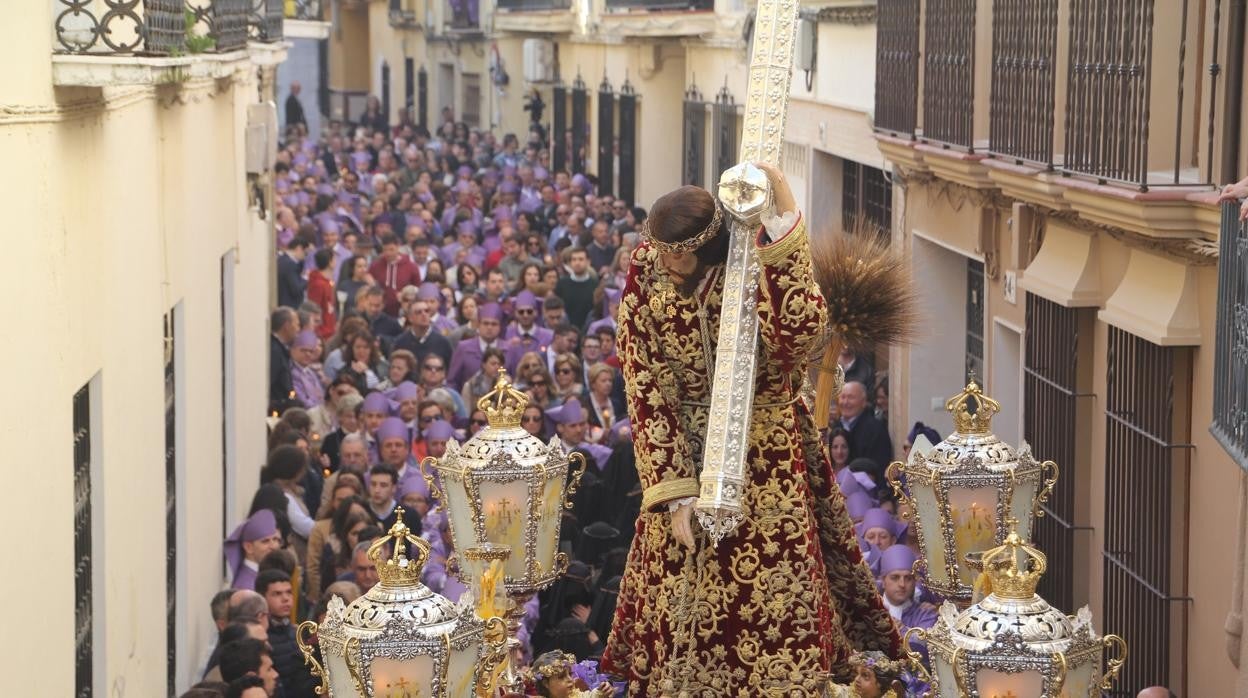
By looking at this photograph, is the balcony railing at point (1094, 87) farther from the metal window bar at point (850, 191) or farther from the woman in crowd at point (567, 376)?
the metal window bar at point (850, 191)

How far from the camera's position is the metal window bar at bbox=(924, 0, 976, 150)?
1204cm

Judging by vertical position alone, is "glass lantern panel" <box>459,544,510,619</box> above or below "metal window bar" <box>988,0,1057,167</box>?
below

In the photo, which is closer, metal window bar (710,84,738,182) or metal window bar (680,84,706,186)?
metal window bar (710,84,738,182)

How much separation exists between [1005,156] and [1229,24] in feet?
9.84

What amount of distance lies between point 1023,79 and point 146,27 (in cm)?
466

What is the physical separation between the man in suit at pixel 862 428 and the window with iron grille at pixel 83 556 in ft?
17.6

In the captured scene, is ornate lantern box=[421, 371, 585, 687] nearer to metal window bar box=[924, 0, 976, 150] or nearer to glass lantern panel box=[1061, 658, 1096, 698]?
glass lantern panel box=[1061, 658, 1096, 698]

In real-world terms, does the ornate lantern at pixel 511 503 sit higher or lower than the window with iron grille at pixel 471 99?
higher

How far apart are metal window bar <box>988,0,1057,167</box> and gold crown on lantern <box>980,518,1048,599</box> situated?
222 inches

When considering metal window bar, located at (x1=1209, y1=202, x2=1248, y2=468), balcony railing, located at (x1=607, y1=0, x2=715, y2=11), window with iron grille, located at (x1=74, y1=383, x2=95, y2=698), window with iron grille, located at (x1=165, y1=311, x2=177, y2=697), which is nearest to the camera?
metal window bar, located at (x1=1209, y1=202, x2=1248, y2=468)

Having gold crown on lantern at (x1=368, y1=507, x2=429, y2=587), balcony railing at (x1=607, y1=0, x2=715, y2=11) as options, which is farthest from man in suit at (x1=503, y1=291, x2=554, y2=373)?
gold crown on lantern at (x1=368, y1=507, x2=429, y2=587)

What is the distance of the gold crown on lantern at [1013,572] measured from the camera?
4.43 metres

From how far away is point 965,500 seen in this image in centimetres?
554

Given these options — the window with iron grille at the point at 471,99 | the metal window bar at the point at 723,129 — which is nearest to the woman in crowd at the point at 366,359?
the metal window bar at the point at 723,129
